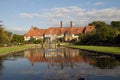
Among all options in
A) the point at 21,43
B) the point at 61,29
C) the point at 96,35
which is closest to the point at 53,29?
the point at 61,29

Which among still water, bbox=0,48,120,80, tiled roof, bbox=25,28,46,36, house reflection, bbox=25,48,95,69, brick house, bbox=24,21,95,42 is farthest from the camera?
tiled roof, bbox=25,28,46,36

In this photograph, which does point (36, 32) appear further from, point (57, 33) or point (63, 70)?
point (63, 70)

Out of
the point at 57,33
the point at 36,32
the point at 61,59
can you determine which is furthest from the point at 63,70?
the point at 36,32

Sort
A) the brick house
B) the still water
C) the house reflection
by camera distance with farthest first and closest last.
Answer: the brick house
the house reflection
the still water

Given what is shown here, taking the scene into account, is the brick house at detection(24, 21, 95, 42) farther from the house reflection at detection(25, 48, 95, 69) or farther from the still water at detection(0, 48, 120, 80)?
the still water at detection(0, 48, 120, 80)

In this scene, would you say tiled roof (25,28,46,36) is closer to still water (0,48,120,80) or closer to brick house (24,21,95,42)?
brick house (24,21,95,42)

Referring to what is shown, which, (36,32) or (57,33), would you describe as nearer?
(57,33)

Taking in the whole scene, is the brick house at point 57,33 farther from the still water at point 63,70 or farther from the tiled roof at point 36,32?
the still water at point 63,70

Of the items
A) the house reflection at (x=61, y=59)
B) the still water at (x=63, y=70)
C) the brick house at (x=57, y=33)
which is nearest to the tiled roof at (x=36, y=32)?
the brick house at (x=57, y=33)

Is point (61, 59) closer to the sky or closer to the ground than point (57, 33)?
closer to the ground

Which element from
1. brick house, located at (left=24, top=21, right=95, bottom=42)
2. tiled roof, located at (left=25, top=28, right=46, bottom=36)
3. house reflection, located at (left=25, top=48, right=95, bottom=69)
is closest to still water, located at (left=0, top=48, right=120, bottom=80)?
house reflection, located at (left=25, top=48, right=95, bottom=69)

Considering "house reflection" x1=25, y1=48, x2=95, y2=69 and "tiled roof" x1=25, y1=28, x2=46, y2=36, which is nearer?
"house reflection" x1=25, y1=48, x2=95, y2=69

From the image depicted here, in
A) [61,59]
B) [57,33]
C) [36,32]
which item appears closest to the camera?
[61,59]

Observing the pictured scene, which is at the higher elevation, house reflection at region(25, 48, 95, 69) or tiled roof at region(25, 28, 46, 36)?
tiled roof at region(25, 28, 46, 36)
